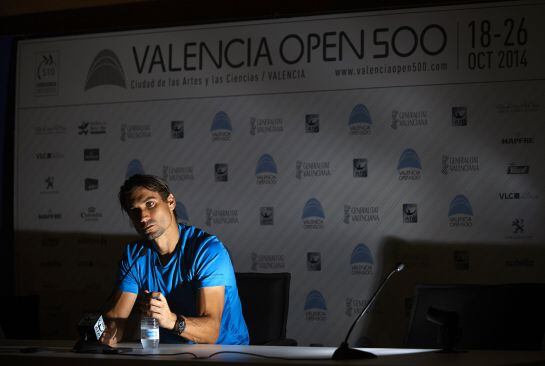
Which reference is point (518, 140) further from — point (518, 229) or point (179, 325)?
point (179, 325)

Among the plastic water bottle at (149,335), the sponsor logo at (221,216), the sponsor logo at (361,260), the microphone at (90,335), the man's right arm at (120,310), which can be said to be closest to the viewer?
the microphone at (90,335)

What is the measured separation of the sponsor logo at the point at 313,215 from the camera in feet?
13.1

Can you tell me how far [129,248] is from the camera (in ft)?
10.6

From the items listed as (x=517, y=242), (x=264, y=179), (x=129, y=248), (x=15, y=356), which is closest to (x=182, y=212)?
(x=264, y=179)

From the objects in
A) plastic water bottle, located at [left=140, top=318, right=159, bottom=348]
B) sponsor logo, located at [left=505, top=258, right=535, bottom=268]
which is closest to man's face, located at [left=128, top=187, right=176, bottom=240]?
plastic water bottle, located at [left=140, top=318, right=159, bottom=348]

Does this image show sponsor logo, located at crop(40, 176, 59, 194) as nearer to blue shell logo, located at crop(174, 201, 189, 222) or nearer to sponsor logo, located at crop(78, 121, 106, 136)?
sponsor logo, located at crop(78, 121, 106, 136)

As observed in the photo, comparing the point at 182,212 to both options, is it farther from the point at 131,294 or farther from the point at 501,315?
the point at 501,315

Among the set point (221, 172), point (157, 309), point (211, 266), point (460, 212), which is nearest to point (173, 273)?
point (211, 266)

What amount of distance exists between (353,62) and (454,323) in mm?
2015

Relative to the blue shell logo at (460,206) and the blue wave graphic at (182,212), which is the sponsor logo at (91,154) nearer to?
the blue wave graphic at (182,212)

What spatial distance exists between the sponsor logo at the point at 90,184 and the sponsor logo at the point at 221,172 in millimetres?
741

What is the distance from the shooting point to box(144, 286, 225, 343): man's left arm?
99.8 inches

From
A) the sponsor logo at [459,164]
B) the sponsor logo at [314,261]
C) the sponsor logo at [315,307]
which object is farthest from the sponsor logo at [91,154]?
the sponsor logo at [459,164]

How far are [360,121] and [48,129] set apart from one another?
1861 millimetres
